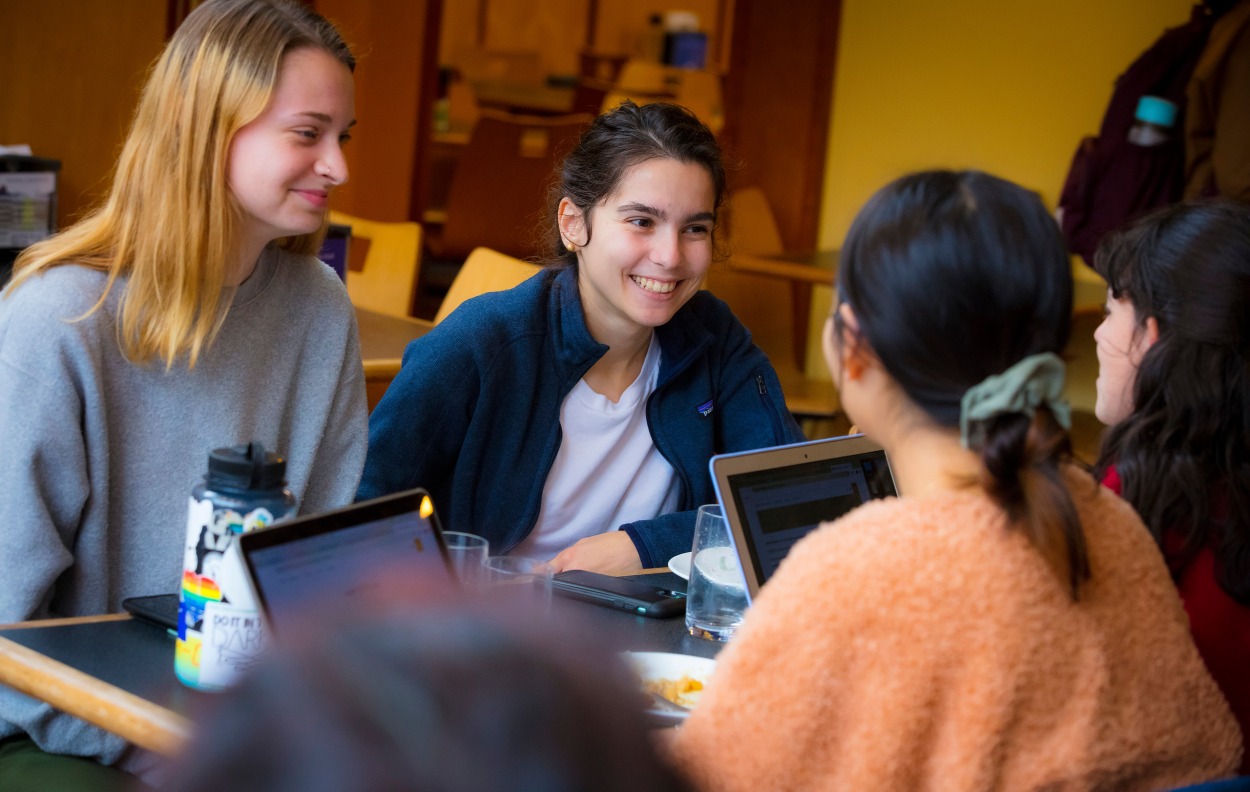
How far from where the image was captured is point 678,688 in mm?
1337

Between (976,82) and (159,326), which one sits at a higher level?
(976,82)

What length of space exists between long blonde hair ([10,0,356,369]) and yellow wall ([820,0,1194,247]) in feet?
11.6

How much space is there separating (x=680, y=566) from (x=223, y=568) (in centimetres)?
75

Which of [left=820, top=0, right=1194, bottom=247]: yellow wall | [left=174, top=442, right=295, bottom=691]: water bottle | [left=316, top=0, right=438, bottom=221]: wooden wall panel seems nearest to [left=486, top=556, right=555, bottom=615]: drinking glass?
[left=174, top=442, right=295, bottom=691]: water bottle

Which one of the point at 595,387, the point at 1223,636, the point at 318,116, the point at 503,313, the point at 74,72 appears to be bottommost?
the point at 1223,636

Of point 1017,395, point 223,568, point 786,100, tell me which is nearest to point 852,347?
point 1017,395

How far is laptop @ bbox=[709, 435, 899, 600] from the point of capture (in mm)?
1424

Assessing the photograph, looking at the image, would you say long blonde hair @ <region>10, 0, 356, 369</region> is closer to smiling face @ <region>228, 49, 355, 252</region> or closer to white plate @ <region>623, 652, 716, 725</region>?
smiling face @ <region>228, 49, 355, 252</region>

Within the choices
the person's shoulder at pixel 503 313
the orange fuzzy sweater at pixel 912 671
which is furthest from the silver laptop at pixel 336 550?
the person's shoulder at pixel 503 313

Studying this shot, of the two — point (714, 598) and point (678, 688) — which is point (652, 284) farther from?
point (678, 688)

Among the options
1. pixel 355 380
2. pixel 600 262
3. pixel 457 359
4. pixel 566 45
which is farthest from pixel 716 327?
pixel 566 45

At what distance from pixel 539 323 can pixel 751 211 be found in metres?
3.16

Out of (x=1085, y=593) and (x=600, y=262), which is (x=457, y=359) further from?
(x=1085, y=593)

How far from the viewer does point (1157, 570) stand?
3.47 feet
